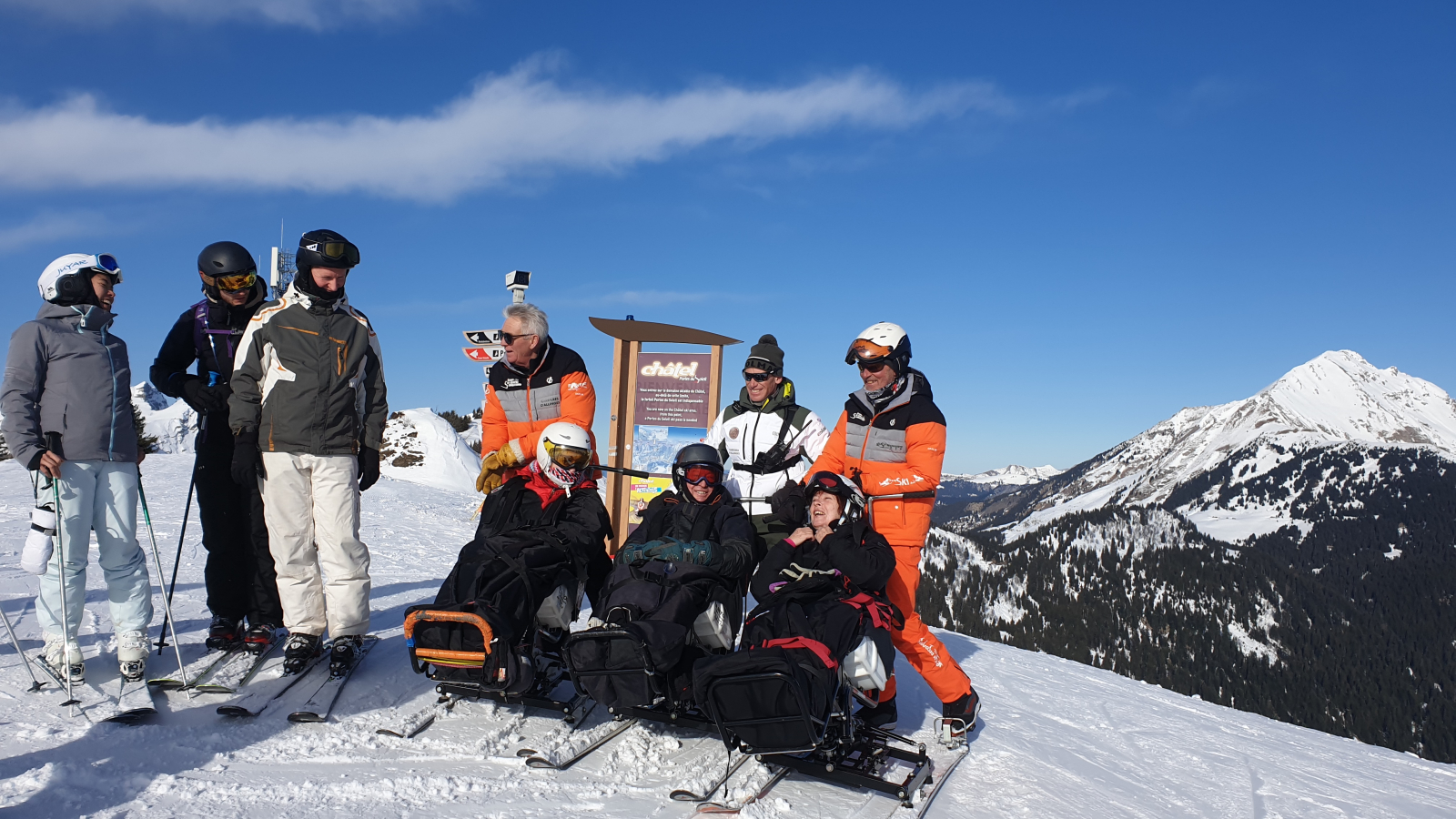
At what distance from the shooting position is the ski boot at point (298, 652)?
427cm

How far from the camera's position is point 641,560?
13.3 ft

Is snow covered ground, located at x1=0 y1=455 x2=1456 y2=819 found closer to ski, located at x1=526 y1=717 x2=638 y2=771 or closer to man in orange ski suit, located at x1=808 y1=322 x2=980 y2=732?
ski, located at x1=526 y1=717 x2=638 y2=771

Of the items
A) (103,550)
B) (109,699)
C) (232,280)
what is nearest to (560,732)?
(109,699)

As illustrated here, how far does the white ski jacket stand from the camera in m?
5.57

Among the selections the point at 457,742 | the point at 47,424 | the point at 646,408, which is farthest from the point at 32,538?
the point at 646,408

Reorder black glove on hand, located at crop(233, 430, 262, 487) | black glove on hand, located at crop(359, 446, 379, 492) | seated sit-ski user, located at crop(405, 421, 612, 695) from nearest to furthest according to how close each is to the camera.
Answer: seated sit-ski user, located at crop(405, 421, 612, 695) → black glove on hand, located at crop(233, 430, 262, 487) → black glove on hand, located at crop(359, 446, 379, 492)

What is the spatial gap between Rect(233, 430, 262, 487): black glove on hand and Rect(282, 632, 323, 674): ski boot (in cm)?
85

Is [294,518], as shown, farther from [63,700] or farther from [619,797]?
[619,797]

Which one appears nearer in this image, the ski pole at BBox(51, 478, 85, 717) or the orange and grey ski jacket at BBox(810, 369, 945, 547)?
the ski pole at BBox(51, 478, 85, 717)

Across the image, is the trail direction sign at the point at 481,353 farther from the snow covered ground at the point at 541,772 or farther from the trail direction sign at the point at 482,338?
the snow covered ground at the point at 541,772

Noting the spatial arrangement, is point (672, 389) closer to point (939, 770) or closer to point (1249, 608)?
point (939, 770)

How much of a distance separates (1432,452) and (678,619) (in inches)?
9966

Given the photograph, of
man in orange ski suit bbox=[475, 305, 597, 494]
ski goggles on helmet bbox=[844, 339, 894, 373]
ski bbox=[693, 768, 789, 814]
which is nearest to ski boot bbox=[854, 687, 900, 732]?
ski bbox=[693, 768, 789, 814]

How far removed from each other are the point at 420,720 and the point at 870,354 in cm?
293
